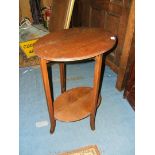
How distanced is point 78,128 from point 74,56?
741 mm

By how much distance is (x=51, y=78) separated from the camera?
2400 millimetres

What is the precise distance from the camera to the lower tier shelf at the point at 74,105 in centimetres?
158

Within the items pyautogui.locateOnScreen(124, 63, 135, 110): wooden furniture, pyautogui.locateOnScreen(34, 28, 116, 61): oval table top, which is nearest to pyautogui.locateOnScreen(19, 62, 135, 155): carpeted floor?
pyautogui.locateOnScreen(124, 63, 135, 110): wooden furniture

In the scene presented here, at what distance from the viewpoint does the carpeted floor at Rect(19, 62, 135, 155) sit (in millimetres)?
1513

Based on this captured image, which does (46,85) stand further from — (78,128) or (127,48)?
(127,48)

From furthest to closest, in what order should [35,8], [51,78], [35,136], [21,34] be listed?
1. [35,8]
2. [21,34]
3. [51,78]
4. [35,136]

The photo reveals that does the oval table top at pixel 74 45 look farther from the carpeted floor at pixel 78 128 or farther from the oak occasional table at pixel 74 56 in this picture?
the carpeted floor at pixel 78 128

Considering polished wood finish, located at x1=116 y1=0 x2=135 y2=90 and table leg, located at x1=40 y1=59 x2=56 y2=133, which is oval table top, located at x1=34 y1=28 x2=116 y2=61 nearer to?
table leg, located at x1=40 y1=59 x2=56 y2=133

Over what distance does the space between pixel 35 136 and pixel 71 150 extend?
350 mm

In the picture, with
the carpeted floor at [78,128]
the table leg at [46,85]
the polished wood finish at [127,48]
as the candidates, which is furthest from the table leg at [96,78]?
the polished wood finish at [127,48]

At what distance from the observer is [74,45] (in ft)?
4.43
